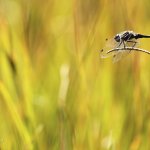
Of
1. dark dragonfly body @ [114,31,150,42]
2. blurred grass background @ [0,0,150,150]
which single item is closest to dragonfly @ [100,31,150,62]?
dark dragonfly body @ [114,31,150,42]

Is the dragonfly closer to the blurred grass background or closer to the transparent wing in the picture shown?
the transparent wing

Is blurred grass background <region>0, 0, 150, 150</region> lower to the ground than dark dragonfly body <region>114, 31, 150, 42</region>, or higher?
higher

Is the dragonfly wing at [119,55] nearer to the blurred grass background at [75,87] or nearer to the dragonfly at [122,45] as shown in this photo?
the dragonfly at [122,45]

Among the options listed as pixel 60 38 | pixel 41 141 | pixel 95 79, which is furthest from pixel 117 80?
pixel 41 141

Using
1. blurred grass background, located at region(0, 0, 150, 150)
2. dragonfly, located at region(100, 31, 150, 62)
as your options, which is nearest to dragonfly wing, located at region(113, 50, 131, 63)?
dragonfly, located at region(100, 31, 150, 62)

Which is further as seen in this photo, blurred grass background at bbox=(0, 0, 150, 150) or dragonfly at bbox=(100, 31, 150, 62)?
blurred grass background at bbox=(0, 0, 150, 150)

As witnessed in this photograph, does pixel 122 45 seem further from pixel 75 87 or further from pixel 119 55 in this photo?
pixel 75 87

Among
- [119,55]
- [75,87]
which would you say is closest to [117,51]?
[119,55]

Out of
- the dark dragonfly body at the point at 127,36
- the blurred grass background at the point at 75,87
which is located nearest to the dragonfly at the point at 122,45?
the dark dragonfly body at the point at 127,36

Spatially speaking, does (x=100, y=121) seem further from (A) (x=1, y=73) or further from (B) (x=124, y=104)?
(A) (x=1, y=73)
